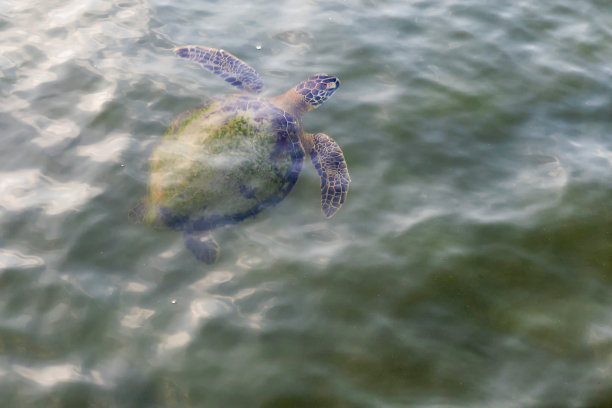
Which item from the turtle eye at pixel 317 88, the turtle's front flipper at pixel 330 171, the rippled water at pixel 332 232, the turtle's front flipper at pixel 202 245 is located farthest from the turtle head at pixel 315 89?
the turtle's front flipper at pixel 202 245

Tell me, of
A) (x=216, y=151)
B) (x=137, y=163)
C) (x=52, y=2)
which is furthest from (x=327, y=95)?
(x=52, y=2)

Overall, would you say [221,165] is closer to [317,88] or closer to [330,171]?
[330,171]

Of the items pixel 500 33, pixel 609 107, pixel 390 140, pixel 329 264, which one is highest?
pixel 500 33

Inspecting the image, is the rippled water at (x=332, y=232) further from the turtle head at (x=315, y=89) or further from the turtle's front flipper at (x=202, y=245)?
the turtle head at (x=315, y=89)

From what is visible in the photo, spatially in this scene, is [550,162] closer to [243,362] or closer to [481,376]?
[481,376]

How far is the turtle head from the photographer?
455 centimetres

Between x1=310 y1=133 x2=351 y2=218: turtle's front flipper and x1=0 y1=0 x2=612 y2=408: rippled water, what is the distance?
98 mm

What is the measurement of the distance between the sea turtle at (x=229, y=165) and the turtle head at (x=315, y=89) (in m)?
0.02

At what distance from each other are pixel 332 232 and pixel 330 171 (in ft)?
2.11

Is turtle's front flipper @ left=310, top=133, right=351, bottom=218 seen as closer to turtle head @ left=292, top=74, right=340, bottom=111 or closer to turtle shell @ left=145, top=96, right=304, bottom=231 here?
turtle shell @ left=145, top=96, right=304, bottom=231

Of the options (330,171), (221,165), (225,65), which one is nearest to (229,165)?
(221,165)

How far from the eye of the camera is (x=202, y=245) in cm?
338

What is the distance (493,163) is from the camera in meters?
4.12

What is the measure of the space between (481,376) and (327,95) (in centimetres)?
323
